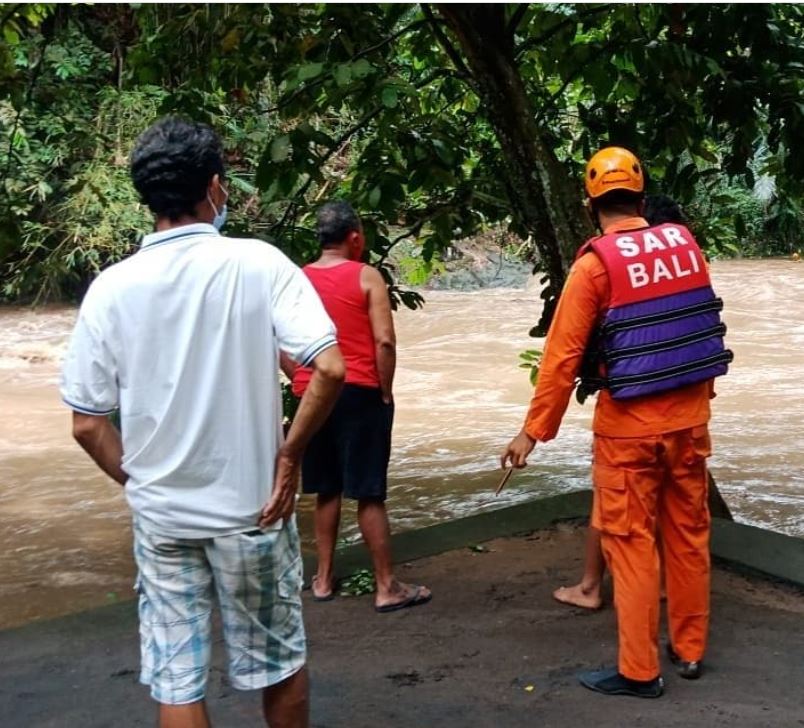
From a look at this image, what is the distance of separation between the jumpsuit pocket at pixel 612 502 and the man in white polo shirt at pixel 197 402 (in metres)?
1.20

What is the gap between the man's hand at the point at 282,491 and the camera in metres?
2.48

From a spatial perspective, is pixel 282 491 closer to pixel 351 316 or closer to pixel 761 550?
pixel 351 316

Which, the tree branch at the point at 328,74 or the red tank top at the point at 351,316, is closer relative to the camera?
the red tank top at the point at 351,316

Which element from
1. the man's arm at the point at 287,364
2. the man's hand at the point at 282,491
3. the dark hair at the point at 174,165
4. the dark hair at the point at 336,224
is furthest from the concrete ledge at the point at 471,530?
the dark hair at the point at 174,165

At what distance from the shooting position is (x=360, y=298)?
4.21m

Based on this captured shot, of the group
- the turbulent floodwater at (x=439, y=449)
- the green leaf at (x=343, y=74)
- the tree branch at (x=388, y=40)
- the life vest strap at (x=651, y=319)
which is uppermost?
the tree branch at (x=388, y=40)

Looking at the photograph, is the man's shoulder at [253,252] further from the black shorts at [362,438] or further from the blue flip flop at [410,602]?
the blue flip flop at [410,602]

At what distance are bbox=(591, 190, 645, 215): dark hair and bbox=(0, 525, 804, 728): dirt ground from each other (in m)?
1.51

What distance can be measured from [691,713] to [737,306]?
17.0 metres

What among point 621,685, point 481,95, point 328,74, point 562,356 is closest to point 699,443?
point 562,356

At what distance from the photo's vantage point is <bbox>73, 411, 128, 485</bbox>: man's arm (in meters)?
2.54

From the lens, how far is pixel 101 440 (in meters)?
2.55

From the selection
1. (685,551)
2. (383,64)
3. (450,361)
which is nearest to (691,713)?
(685,551)

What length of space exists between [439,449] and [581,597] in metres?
6.30
